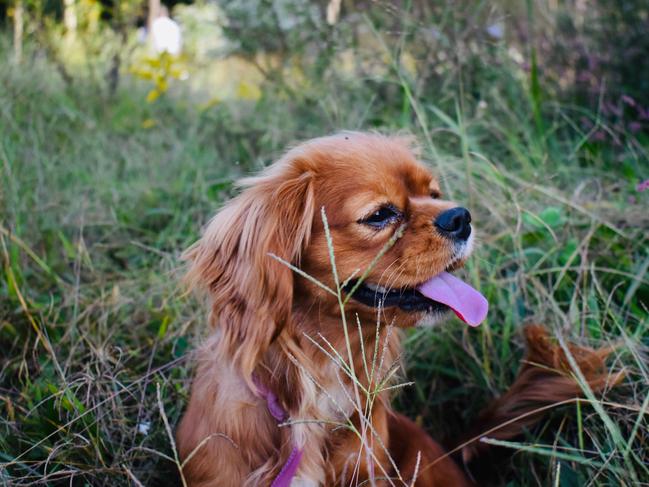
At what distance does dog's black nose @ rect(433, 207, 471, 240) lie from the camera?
1.85 meters

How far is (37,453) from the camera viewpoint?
2.05 m

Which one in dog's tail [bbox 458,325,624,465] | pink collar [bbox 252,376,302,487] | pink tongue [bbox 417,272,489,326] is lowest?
dog's tail [bbox 458,325,624,465]

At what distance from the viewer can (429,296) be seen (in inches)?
73.7

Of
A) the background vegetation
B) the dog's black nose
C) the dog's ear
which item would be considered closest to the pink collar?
the dog's ear

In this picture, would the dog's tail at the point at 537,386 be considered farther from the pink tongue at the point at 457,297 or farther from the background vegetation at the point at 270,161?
the pink tongue at the point at 457,297

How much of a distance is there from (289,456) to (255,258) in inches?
23.8

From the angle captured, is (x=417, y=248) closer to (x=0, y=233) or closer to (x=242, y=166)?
(x=0, y=233)

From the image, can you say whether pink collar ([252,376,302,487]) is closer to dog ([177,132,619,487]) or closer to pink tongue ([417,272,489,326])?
dog ([177,132,619,487])

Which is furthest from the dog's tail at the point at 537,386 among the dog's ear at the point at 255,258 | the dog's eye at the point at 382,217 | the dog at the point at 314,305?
the dog's ear at the point at 255,258

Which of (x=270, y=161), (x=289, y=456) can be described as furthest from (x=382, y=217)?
(x=270, y=161)

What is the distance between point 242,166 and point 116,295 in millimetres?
1398

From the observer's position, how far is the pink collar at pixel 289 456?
5.91 ft

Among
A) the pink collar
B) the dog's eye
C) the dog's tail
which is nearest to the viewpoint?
the pink collar

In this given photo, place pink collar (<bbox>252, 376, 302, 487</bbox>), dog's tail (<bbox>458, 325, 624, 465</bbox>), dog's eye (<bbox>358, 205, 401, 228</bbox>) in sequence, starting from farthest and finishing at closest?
1. dog's tail (<bbox>458, 325, 624, 465</bbox>)
2. dog's eye (<bbox>358, 205, 401, 228</bbox>)
3. pink collar (<bbox>252, 376, 302, 487</bbox>)
